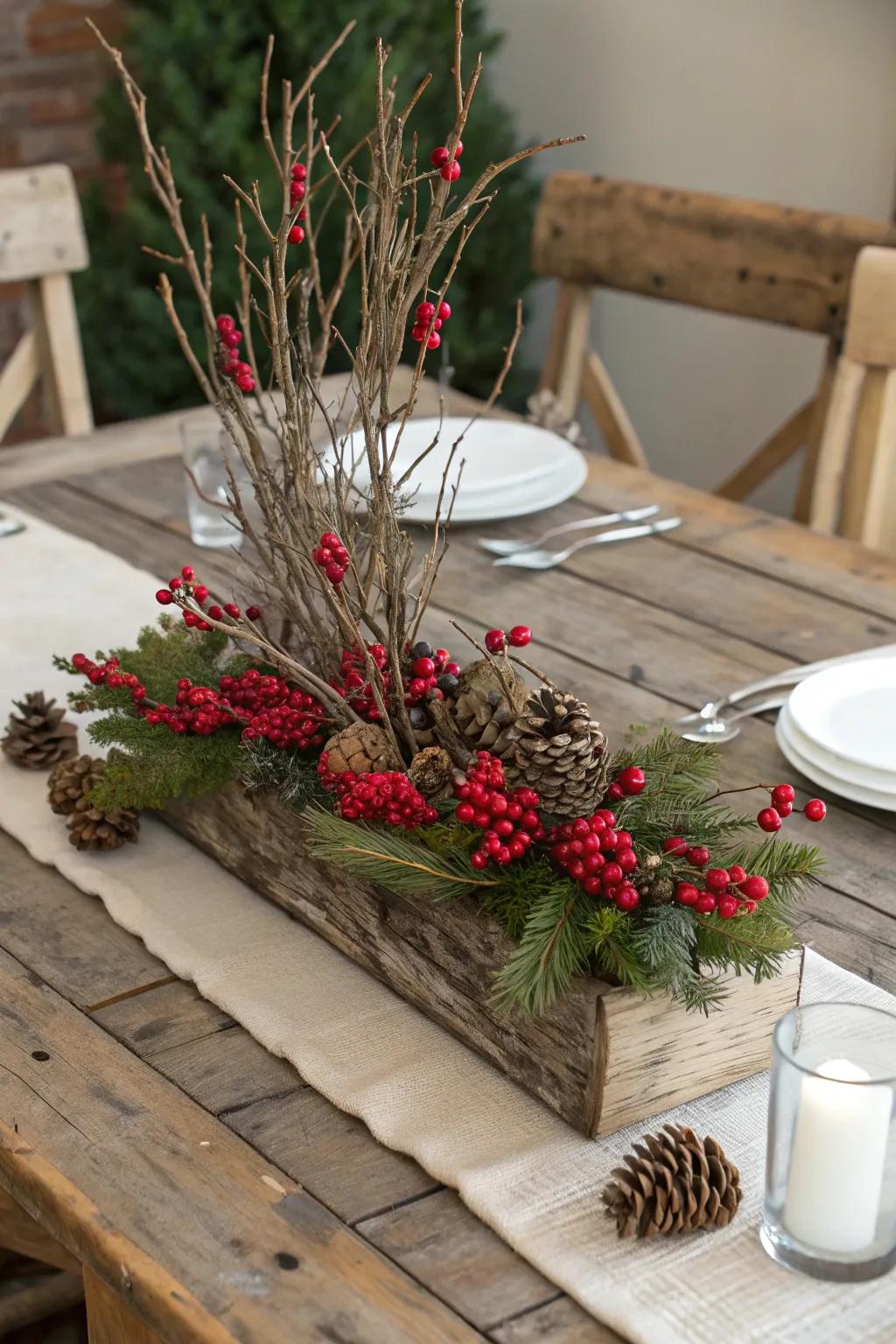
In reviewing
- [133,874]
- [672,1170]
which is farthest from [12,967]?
[672,1170]

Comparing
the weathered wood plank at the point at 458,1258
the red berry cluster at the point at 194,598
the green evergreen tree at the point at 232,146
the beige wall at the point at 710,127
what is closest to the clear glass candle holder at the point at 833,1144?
the weathered wood plank at the point at 458,1258

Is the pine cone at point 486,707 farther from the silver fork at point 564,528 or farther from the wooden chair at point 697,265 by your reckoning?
the wooden chair at point 697,265

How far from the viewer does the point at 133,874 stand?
0.93m

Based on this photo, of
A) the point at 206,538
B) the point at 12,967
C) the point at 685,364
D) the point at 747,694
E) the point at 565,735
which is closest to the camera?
the point at 565,735

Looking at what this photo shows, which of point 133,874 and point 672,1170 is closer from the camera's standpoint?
point 672,1170

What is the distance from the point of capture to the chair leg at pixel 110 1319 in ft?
2.19

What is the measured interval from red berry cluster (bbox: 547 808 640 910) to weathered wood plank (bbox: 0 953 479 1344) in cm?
18

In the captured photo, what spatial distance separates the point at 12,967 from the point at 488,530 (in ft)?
2.53

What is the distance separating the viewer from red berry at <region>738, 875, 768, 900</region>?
2.26 feet

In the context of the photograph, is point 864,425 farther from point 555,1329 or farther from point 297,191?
point 555,1329

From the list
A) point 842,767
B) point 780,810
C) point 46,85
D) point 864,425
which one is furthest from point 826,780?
point 46,85

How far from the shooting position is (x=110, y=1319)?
26.9 inches

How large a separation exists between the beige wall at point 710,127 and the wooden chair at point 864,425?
3.78 feet

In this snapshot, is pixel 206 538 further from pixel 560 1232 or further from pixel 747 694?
pixel 560 1232
